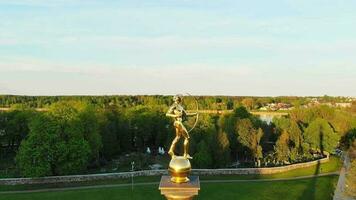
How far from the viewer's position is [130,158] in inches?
2457

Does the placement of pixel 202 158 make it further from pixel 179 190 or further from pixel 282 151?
pixel 179 190

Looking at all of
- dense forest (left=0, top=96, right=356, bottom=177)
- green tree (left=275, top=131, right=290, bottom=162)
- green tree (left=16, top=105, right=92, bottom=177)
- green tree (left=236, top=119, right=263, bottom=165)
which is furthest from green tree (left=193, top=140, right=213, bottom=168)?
green tree (left=16, top=105, right=92, bottom=177)

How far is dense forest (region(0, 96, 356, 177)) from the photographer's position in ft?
164

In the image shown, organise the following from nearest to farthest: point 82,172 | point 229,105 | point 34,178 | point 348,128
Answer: point 34,178 < point 82,172 < point 348,128 < point 229,105

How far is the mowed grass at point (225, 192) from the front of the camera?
42.1m

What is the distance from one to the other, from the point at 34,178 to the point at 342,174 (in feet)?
113

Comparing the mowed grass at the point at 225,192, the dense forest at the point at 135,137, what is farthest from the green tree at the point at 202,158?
the mowed grass at the point at 225,192

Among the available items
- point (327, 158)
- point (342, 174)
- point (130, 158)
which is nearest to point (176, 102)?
point (342, 174)

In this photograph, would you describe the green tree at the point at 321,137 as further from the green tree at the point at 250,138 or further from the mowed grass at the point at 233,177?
the green tree at the point at 250,138

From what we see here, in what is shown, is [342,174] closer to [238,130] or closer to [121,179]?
[238,130]

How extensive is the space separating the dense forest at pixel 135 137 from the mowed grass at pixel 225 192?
622 centimetres

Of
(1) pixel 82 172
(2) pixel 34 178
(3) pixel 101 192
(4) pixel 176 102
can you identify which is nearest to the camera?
(4) pixel 176 102

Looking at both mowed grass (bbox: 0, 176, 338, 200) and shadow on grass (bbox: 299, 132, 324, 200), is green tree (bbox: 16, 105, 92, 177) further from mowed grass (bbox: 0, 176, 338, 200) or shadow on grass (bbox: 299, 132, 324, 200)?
shadow on grass (bbox: 299, 132, 324, 200)

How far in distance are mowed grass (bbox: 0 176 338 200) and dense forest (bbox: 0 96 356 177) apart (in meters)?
6.22
